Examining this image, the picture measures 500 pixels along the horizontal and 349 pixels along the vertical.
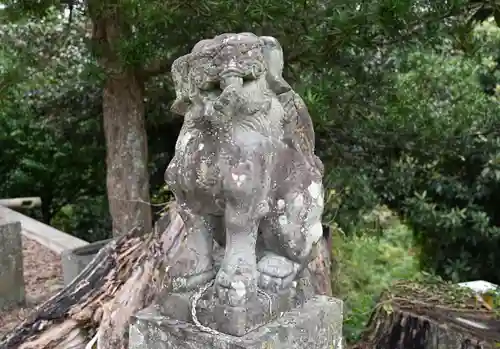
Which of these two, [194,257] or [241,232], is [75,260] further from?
[241,232]

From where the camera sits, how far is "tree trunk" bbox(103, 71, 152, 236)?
357 cm

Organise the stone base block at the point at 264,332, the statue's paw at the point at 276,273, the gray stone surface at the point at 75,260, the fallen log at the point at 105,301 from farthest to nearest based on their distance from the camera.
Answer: the gray stone surface at the point at 75,260 < the fallen log at the point at 105,301 < the statue's paw at the point at 276,273 < the stone base block at the point at 264,332

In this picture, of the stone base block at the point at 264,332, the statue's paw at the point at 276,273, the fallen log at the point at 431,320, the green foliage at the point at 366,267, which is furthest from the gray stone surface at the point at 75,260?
the statue's paw at the point at 276,273

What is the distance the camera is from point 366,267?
523 cm

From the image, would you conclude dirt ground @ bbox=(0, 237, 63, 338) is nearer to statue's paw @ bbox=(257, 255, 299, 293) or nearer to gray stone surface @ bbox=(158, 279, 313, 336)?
gray stone surface @ bbox=(158, 279, 313, 336)

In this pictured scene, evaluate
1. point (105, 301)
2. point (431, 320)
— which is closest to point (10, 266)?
point (105, 301)

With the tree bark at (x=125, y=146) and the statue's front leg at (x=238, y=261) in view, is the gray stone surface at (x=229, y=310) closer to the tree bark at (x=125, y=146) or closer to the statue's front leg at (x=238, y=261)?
the statue's front leg at (x=238, y=261)

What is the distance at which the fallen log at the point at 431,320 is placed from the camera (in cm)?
270

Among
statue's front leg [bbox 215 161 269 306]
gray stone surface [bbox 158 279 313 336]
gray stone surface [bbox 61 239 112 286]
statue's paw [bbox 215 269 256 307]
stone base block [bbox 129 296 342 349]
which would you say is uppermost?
statue's front leg [bbox 215 161 269 306]

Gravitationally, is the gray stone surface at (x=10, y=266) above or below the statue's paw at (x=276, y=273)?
below

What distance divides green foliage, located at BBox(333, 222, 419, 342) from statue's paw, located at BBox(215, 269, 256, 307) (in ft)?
5.67

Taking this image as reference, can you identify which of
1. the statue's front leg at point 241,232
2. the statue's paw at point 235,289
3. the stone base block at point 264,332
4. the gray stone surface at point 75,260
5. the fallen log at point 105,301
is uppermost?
the statue's front leg at point 241,232

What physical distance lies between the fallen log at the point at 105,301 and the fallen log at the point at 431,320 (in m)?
0.46

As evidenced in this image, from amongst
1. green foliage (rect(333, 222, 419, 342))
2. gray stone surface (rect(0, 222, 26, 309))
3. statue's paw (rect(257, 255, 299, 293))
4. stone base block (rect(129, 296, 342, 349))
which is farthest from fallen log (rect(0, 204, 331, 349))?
gray stone surface (rect(0, 222, 26, 309))
